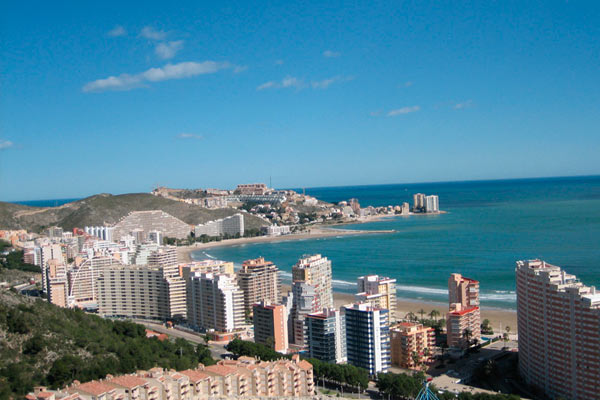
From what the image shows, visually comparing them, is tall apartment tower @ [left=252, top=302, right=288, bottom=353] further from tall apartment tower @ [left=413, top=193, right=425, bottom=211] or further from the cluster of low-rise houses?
tall apartment tower @ [left=413, top=193, right=425, bottom=211]

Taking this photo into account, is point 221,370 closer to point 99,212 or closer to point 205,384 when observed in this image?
point 205,384

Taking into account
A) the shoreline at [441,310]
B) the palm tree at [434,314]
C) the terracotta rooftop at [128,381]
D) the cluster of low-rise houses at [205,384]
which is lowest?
the shoreline at [441,310]

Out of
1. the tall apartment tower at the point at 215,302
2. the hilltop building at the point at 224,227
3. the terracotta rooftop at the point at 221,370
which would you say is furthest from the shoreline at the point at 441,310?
the hilltop building at the point at 224,227

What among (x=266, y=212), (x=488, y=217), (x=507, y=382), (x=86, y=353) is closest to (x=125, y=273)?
(x=86, y=353)

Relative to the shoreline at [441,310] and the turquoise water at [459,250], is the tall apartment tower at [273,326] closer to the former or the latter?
the shoreline at [441,310]

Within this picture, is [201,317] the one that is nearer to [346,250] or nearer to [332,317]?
[332,317]

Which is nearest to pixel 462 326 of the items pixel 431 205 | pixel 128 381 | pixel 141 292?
pixel 128 381

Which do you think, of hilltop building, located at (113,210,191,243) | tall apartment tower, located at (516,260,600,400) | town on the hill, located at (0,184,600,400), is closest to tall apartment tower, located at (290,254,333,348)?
town on the hill, located at (0,184,600,400)
